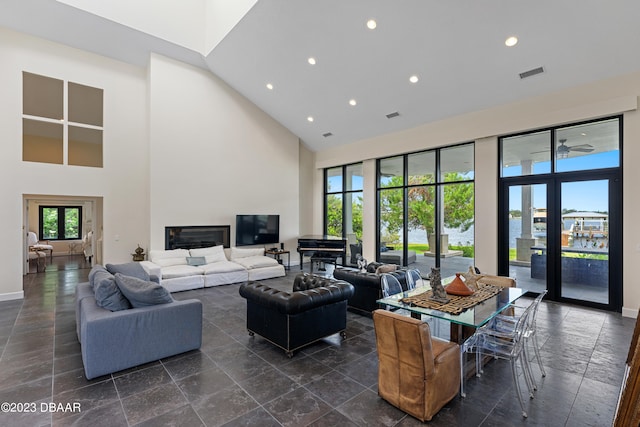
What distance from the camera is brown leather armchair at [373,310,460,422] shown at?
2455 millimetres

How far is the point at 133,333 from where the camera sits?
10.8ft

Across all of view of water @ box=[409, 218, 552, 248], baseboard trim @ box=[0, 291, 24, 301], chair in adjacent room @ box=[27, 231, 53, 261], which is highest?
view of water @ box=[409, 218, 552, 248]

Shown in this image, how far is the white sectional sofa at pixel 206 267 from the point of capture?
6758mm

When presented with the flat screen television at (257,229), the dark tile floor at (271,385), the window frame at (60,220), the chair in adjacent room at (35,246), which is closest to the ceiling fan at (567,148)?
the dark tile floor at (271,385)

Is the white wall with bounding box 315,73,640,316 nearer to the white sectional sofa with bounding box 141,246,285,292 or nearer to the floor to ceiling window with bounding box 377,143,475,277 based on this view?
the floor to ceiling window with bounding box 377,143,475,277

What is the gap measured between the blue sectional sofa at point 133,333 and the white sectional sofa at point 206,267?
289 cm

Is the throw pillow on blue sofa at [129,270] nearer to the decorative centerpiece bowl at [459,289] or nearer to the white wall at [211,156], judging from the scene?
the white wall at [211,156]

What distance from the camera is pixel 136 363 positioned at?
10.9 feet

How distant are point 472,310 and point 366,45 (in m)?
4.93

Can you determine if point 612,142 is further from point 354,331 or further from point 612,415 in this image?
point 354,331

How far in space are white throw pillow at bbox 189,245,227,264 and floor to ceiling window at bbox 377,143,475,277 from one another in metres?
4.36

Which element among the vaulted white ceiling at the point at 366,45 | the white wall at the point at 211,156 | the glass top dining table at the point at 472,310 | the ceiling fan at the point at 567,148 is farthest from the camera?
the white wall at the point at 211,156

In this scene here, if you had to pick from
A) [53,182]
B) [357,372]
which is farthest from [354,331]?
[53,182]

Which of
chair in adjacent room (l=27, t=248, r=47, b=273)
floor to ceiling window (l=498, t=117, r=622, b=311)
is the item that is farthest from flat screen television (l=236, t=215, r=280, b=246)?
floor to ceiling window (l=498, t=117, r=622, b=311)
